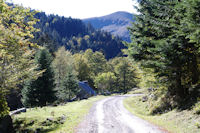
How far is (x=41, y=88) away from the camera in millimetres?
30125

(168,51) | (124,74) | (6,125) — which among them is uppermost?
(168,51)

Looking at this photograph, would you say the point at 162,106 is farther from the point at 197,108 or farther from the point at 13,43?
the point at 13,43

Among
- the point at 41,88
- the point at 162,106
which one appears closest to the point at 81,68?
the point at 41,88

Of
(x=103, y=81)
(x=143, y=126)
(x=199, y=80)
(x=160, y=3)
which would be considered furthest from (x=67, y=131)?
(x=103, y=81)

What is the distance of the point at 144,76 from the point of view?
18.2m

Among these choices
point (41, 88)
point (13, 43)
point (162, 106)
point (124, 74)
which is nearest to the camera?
point (13, 43)

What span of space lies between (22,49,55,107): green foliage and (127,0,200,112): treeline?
18.7 meters

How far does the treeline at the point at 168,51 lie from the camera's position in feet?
44.3

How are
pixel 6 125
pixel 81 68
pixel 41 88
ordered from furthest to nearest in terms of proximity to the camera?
1. pixel 81 68
2. pixel 41 88
3. pixel 6 125

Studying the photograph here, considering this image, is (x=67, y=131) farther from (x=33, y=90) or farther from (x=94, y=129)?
(x=33, y=90)

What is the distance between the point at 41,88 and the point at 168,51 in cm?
2345

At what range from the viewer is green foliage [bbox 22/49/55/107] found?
29906 mm

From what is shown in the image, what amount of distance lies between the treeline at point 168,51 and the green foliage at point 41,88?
1872cm

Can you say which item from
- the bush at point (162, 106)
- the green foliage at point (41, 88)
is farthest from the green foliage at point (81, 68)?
the bush at point (162, 106)
